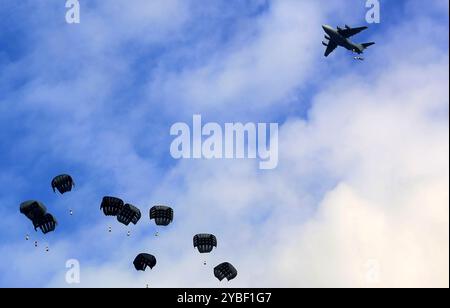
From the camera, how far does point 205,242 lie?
340 ft

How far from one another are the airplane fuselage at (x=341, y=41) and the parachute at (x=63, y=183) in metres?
67.1

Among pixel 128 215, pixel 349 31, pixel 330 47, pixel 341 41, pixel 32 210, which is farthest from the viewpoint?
pixel 330 47

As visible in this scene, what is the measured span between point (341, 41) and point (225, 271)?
221 feet

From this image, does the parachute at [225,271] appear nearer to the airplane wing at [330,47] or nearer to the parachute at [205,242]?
the parachute at [205,242]

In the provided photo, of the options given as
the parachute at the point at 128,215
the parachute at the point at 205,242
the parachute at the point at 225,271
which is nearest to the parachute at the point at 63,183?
the parachute at the point at 128,215

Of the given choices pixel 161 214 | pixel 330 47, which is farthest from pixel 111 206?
pixel 330 47

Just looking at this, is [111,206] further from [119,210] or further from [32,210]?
[32,210]

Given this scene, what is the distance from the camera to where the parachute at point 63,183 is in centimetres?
10456

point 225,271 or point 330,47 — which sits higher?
point 330,47

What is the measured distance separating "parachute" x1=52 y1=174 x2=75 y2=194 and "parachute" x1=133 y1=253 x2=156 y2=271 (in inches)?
621
